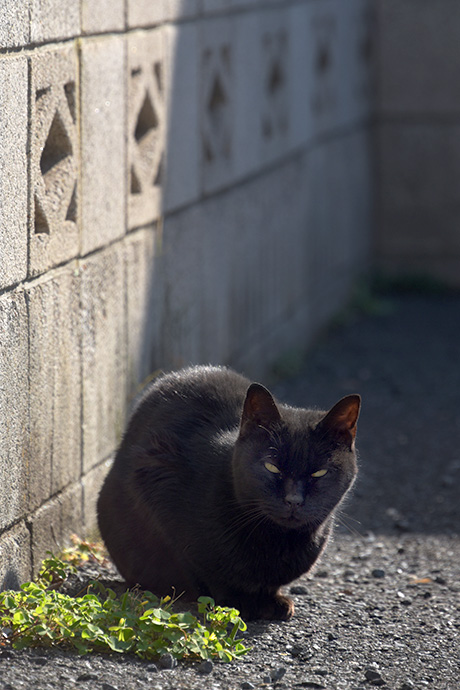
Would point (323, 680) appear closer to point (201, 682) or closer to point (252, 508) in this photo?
point (201, 682)

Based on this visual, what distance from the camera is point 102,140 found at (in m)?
4.24

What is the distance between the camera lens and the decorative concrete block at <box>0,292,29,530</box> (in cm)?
336

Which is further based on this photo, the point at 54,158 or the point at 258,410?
the point at 54,158

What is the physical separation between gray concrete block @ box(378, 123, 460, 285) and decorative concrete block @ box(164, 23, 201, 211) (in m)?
5.10

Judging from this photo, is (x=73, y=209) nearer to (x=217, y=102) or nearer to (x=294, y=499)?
(x=294, y=499)

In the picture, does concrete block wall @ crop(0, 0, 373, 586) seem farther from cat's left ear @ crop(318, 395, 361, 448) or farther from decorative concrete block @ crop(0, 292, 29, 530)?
cat's left ear @ crop(318, 395, 361, 448)

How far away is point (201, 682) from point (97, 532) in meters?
1.39

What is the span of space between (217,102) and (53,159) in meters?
2.29

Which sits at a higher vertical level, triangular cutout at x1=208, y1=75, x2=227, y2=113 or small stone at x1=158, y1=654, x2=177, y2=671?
triangular cutout at x1=208, y1=75, x2=227, y2=113

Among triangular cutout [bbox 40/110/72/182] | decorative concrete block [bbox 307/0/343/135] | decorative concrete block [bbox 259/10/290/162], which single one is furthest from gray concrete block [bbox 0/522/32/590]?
decorative concrete block [bbox 307/0/343/135]

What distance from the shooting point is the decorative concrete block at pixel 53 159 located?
11.7 ft

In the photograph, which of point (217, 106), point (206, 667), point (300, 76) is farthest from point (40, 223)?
point (300, 76)

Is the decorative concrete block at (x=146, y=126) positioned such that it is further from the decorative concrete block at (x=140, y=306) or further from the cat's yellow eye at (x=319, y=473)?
the cat's yellow eye at (x=319, y=473)

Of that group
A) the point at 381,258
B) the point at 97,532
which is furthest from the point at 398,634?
the point at 381,258
